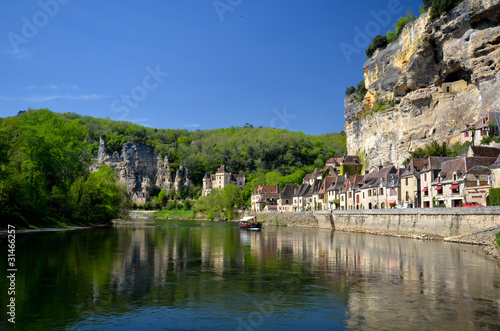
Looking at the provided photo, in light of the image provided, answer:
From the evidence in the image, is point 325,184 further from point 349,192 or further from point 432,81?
point 432,81

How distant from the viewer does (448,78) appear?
214ft

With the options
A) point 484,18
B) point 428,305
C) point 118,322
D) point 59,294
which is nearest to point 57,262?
point 59,294

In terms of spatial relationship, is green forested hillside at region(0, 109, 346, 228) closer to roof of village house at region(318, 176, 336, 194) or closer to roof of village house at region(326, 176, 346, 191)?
roof of village house at region(318, 176, 336, 194)

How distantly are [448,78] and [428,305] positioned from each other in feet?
195

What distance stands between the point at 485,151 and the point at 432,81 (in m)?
22.8

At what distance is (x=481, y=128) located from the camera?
5253 centimetres

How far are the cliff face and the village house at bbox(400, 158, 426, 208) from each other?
10.8 meters

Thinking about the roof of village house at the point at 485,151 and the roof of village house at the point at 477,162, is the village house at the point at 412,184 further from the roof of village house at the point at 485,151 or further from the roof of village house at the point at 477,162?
the roof of village house at the point at 477,162

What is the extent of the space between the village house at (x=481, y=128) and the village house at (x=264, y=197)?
60.3 m

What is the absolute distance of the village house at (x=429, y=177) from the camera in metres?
48.6

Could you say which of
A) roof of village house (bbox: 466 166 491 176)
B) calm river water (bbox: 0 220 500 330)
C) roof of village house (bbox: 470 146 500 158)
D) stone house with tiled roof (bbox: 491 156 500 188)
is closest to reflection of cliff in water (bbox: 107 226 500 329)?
calm river water (bbox: 0 220 500 330)

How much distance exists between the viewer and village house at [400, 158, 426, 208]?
51812 mm

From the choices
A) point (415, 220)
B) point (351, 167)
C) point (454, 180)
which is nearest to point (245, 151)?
point (351, 167)

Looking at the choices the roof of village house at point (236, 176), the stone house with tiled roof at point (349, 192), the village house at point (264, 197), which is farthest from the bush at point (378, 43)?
the roof of village house at point (236, 176)
